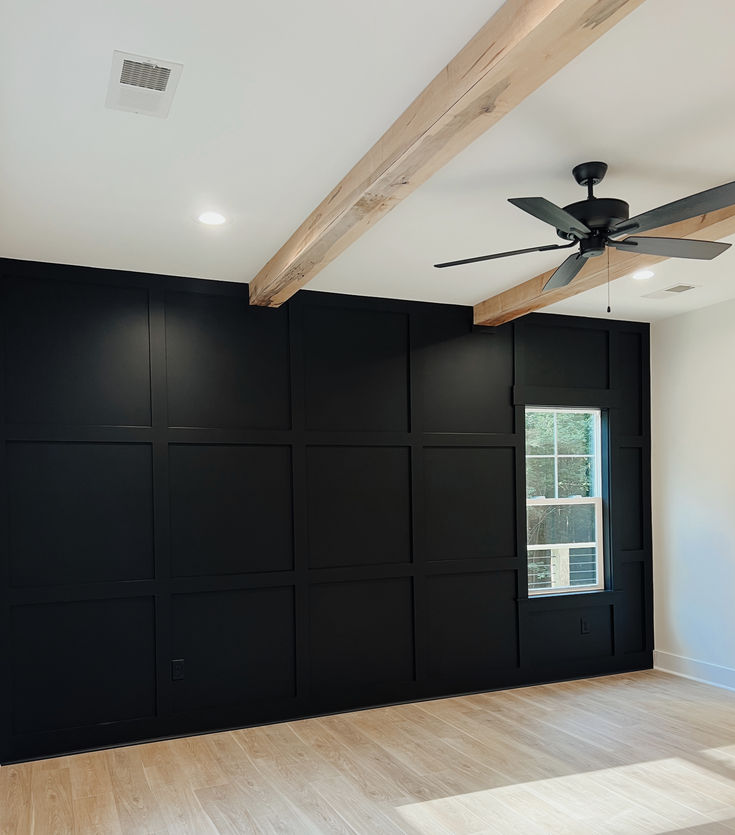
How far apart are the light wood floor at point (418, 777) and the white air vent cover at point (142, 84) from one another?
286 centimetres

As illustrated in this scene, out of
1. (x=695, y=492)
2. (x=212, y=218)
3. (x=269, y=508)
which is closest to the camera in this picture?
(x=212, y=218)

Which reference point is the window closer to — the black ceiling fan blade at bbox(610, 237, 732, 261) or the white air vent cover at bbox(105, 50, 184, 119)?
the black ceiling fan blade at bbox(610, 237, 732, 261)

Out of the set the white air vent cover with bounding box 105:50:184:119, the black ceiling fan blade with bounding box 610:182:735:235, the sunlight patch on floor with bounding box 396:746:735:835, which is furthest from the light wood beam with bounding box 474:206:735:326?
the sunlight patch on floor with bounding box 396:746:735:835

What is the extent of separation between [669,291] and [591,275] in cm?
113

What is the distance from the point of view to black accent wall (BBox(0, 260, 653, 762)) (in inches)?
168

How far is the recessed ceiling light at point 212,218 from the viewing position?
11.6 feet

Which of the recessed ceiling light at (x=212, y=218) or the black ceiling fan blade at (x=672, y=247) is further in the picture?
the recessed ceiling light at (x=212, y=218)

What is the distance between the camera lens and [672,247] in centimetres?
316

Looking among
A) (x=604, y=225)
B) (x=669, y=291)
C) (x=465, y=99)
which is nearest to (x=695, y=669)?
(x=669, y=291)

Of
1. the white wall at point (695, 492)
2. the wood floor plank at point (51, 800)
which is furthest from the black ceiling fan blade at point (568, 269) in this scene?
the wood floor plank at point (51, 800)

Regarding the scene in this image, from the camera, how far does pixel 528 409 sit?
18.9 ft

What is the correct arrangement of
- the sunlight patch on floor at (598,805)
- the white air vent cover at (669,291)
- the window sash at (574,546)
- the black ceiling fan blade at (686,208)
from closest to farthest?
1. the black ceiling fan blade at (686,208)
2. the sunlight patch on floor at (598,805)
3. the white air vent cover at (669,291)
4. the window sash at (574,546)

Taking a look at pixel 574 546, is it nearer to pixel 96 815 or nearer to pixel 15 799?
pixel 96 815

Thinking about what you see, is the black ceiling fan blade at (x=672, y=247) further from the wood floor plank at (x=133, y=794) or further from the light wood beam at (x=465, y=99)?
the wood floor plank at (x=133, y=794)
